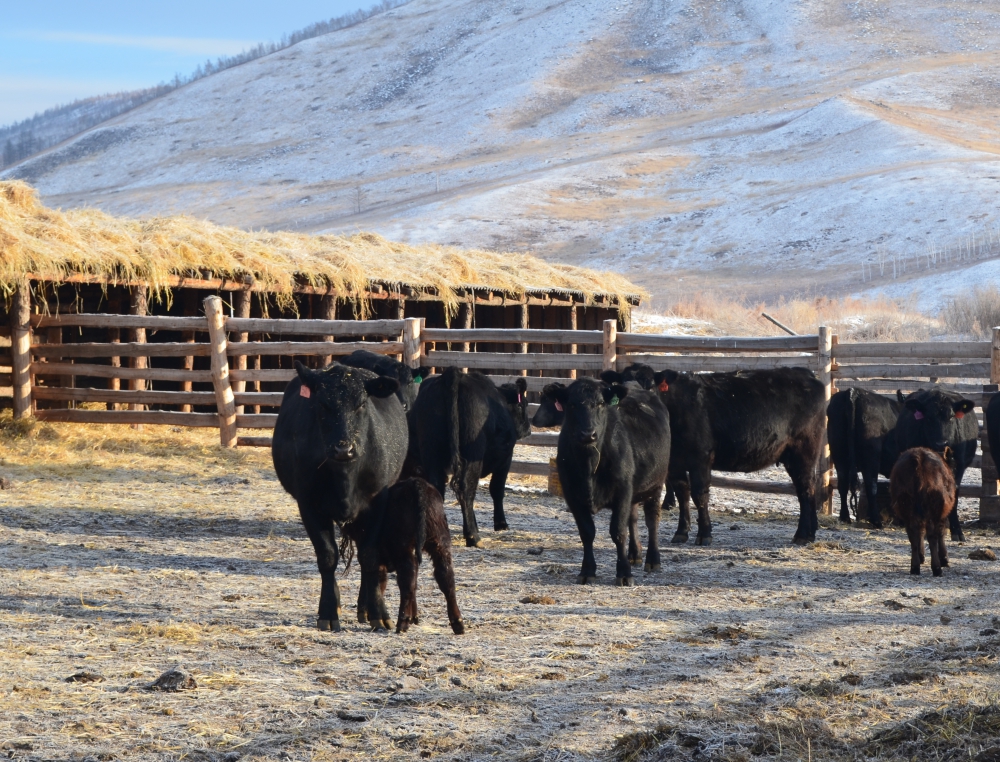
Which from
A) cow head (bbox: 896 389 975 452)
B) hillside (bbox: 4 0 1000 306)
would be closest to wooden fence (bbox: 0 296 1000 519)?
cow head (bbox: 896 389 975 452)

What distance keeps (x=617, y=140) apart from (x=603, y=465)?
92.4 meters

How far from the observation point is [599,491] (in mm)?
8203

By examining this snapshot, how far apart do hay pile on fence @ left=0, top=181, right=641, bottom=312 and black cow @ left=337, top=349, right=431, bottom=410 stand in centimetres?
657

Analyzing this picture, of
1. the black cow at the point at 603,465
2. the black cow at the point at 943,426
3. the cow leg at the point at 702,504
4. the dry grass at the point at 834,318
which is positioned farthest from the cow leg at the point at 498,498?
the dry grass at the point at 834,318

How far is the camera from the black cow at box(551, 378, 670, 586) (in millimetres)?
7938

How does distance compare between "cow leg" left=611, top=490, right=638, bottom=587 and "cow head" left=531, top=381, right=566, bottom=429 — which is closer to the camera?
"cow leg" left=611, top=490, right=638, bottom=587

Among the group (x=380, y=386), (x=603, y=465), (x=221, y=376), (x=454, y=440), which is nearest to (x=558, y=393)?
(x=603, y=465)

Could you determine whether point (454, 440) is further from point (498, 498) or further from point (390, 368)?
point (390, 368)

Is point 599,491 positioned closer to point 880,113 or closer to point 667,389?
point 667,389

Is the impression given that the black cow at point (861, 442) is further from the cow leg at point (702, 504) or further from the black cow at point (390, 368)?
the black cow at point (390, 368)

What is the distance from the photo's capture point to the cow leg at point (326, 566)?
20.6 feet

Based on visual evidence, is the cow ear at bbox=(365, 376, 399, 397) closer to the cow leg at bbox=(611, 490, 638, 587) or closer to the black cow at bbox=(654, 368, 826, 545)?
the cow leg at bbox=(611, 490, 638, 587)

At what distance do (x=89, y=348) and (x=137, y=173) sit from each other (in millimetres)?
104027

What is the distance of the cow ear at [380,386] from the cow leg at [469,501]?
9.97 ft
